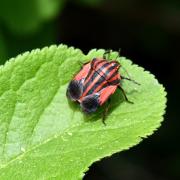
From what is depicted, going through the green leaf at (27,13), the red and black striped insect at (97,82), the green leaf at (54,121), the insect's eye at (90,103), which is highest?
the green leaf at (27,13)

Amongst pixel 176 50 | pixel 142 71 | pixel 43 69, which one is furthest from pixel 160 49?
pixel 43 69

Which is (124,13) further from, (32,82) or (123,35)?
(32,82)

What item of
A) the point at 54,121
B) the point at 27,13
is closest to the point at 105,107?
the point at 54,121

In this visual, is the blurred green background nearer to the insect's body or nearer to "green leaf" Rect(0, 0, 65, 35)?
"green leaf" Rect(0, 0, 65, 35)

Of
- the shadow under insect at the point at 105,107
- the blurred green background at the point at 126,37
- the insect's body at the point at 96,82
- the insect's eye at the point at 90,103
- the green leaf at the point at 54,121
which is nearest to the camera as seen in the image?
the green leaf at the point at 54,121

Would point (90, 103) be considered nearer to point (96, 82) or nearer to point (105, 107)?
point (105, 107)

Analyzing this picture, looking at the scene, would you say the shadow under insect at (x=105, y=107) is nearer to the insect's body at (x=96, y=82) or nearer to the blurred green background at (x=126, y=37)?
the insect's body at (x=96, y=82)

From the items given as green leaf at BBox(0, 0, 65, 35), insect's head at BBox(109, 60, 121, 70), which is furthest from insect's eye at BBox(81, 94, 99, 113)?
green leaf at BBox(0, 0, 65, 35)

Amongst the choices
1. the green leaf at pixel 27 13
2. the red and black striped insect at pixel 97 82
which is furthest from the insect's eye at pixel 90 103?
the green leaf at pixel 27 13
